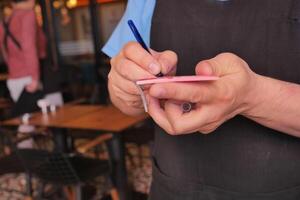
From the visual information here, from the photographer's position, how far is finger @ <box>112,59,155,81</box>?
681 millimetres

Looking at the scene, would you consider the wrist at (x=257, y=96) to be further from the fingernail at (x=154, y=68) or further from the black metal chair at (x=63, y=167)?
the black metal chair at (x=63, y=167)

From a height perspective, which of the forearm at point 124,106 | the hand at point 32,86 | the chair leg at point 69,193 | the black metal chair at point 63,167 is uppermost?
the forearm at point 124,106

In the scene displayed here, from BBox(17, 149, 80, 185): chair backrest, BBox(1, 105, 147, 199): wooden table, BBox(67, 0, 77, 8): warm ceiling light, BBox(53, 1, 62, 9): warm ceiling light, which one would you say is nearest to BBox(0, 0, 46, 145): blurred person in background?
BBox(1, 105, 147, 199): wooden table

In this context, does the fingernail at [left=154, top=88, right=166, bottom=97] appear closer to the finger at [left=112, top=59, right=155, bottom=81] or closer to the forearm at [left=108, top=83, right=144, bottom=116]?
the finger at [left=112, top=59, right=155, bottom=81]

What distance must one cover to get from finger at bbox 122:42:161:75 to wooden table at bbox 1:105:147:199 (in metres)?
1.75

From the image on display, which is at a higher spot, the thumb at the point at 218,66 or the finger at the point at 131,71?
the thumb at the point at 218,66

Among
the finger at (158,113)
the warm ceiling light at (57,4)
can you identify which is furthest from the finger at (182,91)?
the warm ceiling light at (57,4)

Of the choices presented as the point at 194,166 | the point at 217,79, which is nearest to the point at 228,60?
the point at 217,79

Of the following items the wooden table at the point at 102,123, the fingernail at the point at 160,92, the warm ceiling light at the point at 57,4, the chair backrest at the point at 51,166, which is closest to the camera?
the fingernail at the point at 160,92

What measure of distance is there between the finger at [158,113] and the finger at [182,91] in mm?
100

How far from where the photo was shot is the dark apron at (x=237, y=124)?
81 centimetres

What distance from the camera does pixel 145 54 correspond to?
0.68 m

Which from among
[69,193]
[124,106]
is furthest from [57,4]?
[124,106]

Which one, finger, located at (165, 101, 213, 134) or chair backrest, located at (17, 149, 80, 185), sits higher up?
finger, located at (165, 101, 213, 134)
